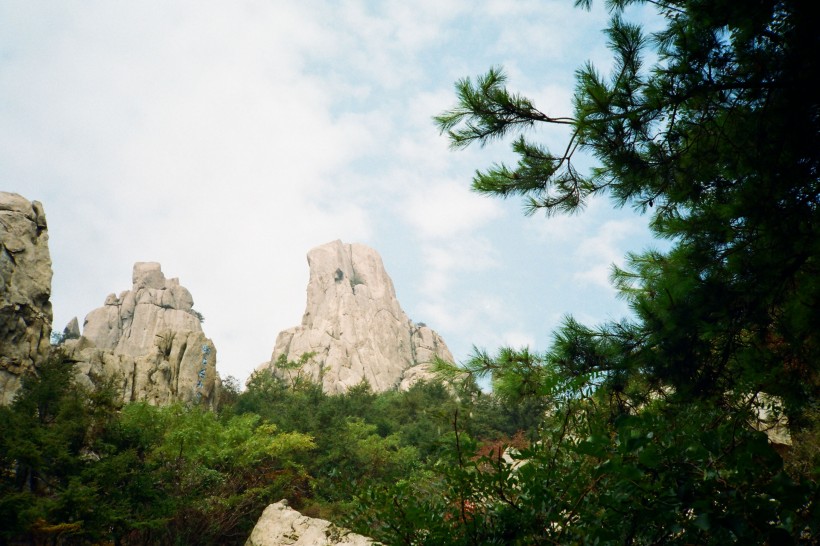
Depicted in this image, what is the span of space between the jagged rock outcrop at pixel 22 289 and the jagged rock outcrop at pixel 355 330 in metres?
25.8

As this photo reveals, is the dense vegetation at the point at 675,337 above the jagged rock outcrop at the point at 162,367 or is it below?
below

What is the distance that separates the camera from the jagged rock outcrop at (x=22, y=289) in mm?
15641

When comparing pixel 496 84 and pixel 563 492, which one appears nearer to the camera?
pixel 563 492

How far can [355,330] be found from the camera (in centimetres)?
5075

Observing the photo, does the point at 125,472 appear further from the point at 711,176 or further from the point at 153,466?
the point at 711,176

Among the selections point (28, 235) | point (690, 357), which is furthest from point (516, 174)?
point (28, 235)

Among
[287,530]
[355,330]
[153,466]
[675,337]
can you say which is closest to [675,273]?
[675,337]

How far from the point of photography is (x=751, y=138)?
263 centimetres

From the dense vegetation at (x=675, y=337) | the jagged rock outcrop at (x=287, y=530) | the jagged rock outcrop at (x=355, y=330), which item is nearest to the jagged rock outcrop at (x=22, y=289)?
the jagged rock outcrop at (x=287, y=530)

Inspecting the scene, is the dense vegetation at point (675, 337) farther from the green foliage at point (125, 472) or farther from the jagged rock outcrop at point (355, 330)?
the jagged rock outcrop at point (355, 330)

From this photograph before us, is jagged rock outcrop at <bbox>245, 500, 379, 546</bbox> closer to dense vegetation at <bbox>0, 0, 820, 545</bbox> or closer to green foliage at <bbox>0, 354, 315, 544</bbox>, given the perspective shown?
green foliage at <bbox>0, 354, 315, 544</bbox>

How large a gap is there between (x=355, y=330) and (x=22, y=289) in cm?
3493

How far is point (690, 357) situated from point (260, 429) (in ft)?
38.6

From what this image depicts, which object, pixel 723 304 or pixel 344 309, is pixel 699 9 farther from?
pixel 344 309
